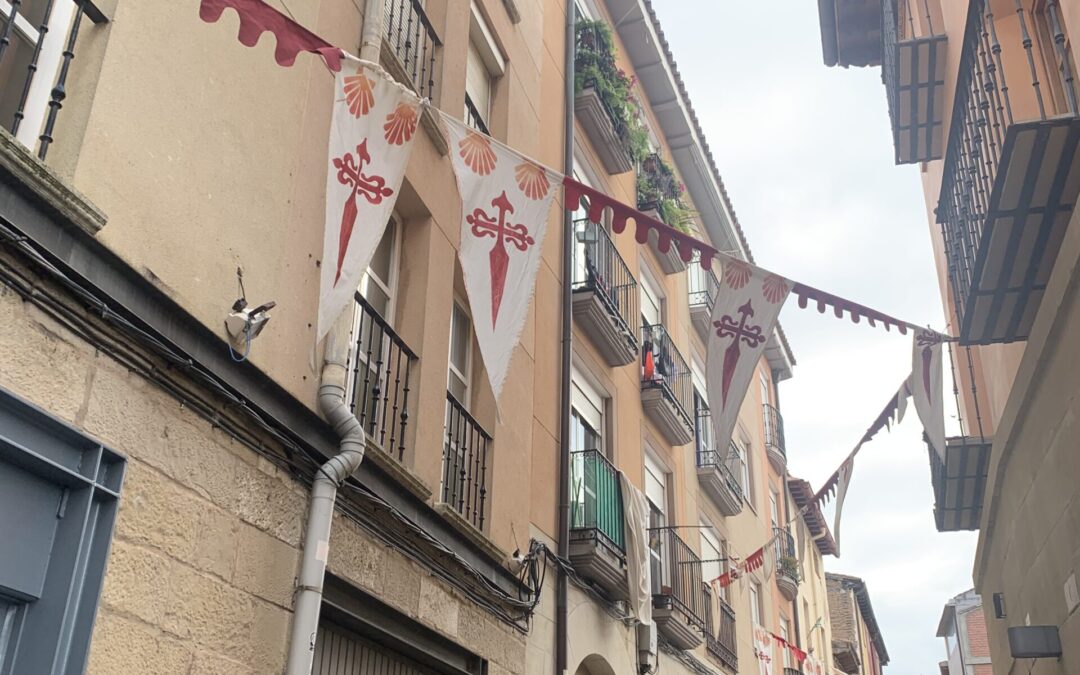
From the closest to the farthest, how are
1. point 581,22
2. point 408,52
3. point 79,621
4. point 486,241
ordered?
point 79,621 < point 486,241 < point 408,52 < point 581,22

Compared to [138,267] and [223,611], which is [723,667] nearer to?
[223,611]

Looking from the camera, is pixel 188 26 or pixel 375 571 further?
pixel 375 571

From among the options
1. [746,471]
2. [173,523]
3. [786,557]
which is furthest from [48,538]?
[786,557]

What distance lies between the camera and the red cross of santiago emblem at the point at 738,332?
7250 millimetres

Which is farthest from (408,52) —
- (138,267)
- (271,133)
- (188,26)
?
(138,267)

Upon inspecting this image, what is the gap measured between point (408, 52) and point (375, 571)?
426 centimetres

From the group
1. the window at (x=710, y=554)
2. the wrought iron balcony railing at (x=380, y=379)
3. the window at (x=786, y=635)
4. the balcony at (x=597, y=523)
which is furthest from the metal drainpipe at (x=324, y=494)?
the window at (x=786, y=635)

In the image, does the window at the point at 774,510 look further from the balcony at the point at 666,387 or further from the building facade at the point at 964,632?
the building facade at the point at 964,632

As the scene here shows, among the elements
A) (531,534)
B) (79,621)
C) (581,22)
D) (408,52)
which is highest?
(581,22)

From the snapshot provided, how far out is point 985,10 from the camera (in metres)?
6.86

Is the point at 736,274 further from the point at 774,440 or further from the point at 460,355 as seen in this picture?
the point at 774,440

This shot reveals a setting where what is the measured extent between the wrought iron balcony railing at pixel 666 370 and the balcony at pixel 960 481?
4.16 m

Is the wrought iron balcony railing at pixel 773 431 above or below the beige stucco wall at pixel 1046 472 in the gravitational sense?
above

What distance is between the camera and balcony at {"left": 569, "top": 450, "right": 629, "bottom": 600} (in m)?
10.2
